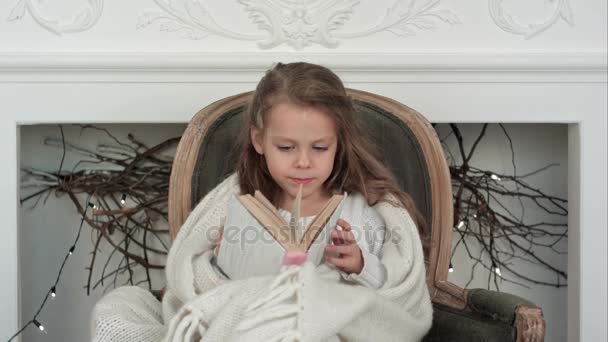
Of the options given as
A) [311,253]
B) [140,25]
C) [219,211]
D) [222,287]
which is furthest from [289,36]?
[222,287]

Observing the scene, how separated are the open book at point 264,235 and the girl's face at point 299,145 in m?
0.09

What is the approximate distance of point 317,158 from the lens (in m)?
1.54

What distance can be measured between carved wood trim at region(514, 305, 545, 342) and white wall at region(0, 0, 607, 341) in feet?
2.16

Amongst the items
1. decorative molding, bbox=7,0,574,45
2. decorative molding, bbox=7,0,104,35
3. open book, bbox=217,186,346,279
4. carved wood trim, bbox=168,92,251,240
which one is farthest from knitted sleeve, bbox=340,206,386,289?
decorative molding, bbox=7,0,104,35

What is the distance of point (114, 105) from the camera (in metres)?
1.96

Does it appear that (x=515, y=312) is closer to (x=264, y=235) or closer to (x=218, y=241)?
(x=264, y=235)

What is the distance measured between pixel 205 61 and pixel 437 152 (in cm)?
58

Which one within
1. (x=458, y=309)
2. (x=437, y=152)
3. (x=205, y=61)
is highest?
(x=205, y=61)

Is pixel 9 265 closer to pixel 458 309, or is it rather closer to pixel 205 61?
pixel 205 61

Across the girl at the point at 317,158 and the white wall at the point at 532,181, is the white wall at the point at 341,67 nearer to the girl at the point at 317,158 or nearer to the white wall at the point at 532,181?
the white wall at the point at 532,181

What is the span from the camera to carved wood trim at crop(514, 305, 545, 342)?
1387mm

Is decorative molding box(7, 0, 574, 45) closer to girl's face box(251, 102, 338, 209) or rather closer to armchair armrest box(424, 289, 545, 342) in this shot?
girl's face box(251, 102, 338, 209)

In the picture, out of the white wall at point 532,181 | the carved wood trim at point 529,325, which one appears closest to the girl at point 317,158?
the carved wood trim at point 529,325

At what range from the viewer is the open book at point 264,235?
53.8 inches
